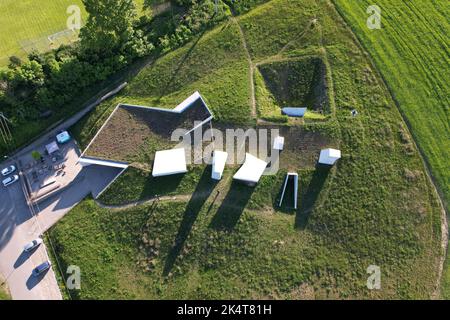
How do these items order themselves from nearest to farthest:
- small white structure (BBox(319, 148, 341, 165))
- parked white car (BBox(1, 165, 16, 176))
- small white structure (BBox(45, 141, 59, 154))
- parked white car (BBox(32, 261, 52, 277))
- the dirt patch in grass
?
parked white car (BBox(32, 261, 52, 277)) < small white structure (BBox(319, 148, 341, 165)) < parked white car (BBox(1, 165, 16, 176)) < small white structure (BBox(45, 141, 59, 154)) < the dirt patch in grass

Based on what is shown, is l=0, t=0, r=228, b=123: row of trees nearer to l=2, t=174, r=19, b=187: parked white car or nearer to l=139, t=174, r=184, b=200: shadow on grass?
l=2, t=174, r=19, b=187: parked white car

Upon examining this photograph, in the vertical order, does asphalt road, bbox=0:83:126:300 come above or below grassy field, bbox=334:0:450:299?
below

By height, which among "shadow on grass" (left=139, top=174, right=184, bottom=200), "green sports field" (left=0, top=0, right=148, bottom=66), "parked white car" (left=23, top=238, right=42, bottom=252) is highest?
"green sports field" (left=0, top=0, right=148, bottom=66)

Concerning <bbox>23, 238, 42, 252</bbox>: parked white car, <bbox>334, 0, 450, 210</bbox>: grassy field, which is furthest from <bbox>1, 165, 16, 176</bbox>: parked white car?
<bbox>334, 0, 450, 210</bbox>: grassy field

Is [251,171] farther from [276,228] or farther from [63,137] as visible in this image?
[63,137]

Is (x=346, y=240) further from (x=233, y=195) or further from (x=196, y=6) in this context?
(x=196, y=6)

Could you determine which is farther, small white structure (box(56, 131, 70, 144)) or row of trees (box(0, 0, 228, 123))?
small white structure (box(56, 131, 70, 144))

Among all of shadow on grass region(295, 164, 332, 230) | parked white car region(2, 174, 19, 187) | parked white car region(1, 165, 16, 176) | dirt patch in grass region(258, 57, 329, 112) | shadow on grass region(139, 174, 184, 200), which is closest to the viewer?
shadow on grass region(295, 164, 332, 230)

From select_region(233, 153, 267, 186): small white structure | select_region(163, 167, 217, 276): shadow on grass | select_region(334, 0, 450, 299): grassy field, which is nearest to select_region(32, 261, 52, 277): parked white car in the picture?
select_region(163, 167, 217, 276): shadow on grass
